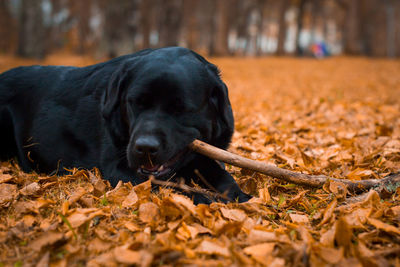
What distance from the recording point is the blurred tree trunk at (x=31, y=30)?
1441cm

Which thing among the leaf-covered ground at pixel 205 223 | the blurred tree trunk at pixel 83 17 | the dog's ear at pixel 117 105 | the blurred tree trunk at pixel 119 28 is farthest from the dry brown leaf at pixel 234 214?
the blurred tree trunk at pixel 83 17

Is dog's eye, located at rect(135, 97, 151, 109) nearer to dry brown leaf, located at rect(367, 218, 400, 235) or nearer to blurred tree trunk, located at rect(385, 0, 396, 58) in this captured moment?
dry brown leaf, located at rect(367, 218, 400, 235)

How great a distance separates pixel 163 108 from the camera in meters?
2.10

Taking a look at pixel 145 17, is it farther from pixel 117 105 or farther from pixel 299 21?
pixel 299 21

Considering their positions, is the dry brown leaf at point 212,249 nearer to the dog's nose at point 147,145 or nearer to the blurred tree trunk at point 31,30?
the dog's nose at point 147,145

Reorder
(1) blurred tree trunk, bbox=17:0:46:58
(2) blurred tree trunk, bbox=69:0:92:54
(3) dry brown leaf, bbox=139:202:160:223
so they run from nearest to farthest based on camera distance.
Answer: (3) dry brown leaf, bbox=139:202:160:223
(1) blurred tree trunk, bbox=17:0:46:58
(2) blurred tree trunk, bbox=69:0:92:54

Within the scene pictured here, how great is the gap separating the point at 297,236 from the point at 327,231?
15cm

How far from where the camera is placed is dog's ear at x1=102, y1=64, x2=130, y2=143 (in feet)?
7.49

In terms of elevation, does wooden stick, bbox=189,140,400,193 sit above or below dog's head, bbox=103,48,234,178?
below

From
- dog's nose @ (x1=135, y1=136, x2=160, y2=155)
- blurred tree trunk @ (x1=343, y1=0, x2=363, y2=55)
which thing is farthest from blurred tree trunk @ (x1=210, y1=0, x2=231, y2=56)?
dog's nose @ (x1=135, y1=136, x2=160, y2=155)

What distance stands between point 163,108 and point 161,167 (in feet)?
1.30

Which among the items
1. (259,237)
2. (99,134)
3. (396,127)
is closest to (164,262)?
(259,237)

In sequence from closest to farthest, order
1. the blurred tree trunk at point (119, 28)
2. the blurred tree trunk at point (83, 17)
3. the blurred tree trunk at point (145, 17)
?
the blurred tree trunk at point (119, 28) < the blurred tree trunk at point (145, 17) < the blurred tree trunk at point (83, 17)

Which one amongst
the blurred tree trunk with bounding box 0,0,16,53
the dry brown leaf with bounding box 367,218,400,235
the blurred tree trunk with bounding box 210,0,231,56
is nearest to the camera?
the dry brown leaf with bounding box 367,218,400,235
